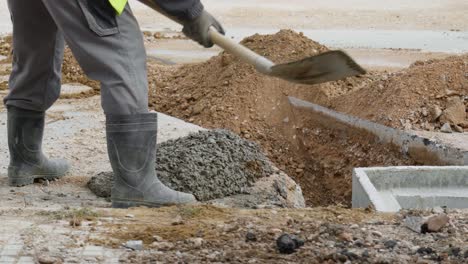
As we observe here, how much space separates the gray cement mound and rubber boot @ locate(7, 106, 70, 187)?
0.34 m

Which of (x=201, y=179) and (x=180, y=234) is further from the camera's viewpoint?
(x=201, y=179)

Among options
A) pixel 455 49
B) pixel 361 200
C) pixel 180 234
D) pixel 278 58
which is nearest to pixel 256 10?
pixel 455 49

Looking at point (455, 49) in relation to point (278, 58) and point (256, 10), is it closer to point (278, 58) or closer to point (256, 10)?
point (278, 58)

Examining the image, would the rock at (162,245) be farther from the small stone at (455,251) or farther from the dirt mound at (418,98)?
the dirt mound at (418,98)

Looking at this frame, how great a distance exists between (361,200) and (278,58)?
119 inches

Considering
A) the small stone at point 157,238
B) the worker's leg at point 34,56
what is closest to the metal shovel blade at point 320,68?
the small stone at point 157,238

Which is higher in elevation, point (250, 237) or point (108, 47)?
point (108, 47)

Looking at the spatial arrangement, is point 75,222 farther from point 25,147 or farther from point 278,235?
point 25,147

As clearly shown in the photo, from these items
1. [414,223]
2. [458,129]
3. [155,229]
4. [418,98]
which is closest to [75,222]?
[155,229]

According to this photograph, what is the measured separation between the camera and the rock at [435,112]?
7.38m

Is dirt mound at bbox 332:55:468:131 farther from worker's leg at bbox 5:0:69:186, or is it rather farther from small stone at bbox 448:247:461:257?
small stone at bbox 448:247:461:257

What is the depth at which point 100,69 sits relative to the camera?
4676mm

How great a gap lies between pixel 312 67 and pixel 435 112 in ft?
10.3

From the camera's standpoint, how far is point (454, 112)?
7.44 meters
